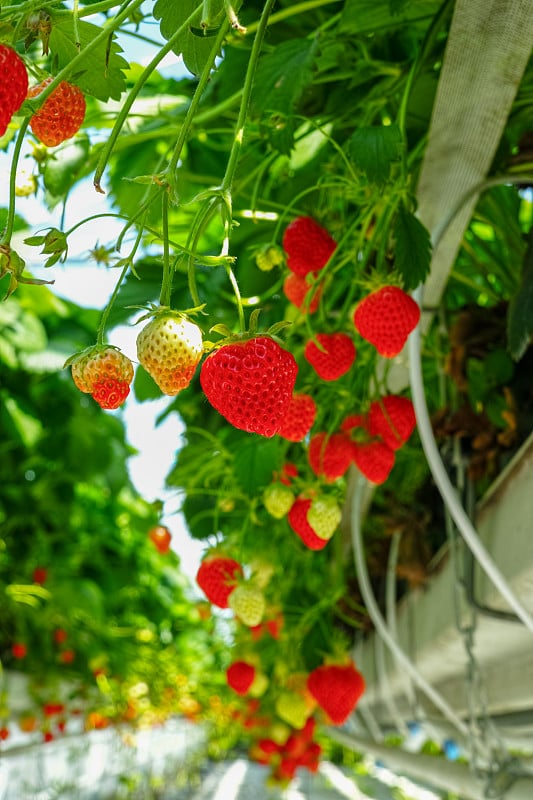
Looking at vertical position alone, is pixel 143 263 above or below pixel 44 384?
above

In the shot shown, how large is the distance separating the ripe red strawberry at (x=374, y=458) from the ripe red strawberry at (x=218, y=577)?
0.86 feet

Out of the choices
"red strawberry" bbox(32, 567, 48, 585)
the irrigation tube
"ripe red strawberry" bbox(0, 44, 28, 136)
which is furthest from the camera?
"red strawberry" bbox(32, 567, 48, 585)

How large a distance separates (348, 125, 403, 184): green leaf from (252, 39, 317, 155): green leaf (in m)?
0.07

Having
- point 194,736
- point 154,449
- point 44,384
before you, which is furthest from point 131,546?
point 194,736

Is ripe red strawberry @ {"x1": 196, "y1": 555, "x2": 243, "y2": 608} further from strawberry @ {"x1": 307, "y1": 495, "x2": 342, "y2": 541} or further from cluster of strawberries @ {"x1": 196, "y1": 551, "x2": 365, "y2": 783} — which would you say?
strawberry @ {"x1": 307, "y1": 495, "x2": 342, "y2": 541}

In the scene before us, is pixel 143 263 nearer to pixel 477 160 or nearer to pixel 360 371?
pixel 360 371

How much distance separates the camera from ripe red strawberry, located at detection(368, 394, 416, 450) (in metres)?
0.88

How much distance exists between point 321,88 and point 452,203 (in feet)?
0.80

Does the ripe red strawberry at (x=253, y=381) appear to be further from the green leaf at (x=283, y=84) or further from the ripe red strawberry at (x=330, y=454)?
the ripe red strawberry at (x=330, y=454)

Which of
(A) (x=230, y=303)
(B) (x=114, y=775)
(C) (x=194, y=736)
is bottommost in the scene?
(C) (x=194, y=736)

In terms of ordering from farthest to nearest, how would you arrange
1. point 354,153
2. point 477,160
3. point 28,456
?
point 28,456 → point 477,160 → point 354,153

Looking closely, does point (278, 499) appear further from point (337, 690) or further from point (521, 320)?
point (337, 690)

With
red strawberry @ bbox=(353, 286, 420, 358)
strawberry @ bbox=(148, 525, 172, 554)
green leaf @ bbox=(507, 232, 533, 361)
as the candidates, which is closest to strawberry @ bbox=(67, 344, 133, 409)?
red strawberry @ bbox=(353, 286, 420, 358)

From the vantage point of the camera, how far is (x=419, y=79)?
0.90 metres
